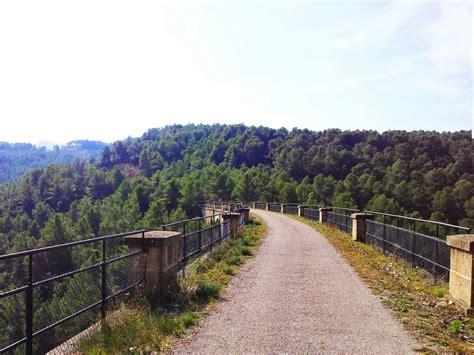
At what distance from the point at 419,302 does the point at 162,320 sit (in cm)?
460

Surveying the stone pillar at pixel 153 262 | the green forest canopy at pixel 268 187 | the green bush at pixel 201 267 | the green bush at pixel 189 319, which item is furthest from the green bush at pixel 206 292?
the green forest canopy at pixel 268 187

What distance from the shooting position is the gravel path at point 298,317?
5.79 metres

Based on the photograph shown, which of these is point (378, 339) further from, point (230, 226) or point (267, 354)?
point (230, 226)

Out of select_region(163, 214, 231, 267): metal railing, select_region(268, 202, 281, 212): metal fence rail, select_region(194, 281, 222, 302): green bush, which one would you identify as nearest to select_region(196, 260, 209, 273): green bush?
select_region(163, 214, 231, 267): metal railing

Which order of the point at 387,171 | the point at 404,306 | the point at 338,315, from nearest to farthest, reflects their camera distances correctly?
1. the point at 338,315
2. the point at 404,306
3. the point at 387,171

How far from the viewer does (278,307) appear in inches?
302

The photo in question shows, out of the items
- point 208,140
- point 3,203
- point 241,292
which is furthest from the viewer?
point 208,140

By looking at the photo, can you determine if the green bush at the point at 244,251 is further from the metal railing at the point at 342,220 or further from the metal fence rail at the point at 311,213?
the metal fence rail at the point at 311,213

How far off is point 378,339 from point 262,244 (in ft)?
35.8

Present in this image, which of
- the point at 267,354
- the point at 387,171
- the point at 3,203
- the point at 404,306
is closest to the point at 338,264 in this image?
the point at 404,306

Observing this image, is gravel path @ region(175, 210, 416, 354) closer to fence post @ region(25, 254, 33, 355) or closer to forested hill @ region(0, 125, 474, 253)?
fence post @ region(25, 254, 33, 355)

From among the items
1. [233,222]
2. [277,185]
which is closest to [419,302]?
[233,222]

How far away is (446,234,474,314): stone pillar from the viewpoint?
7.15 m

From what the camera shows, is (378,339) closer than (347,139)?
Yes
